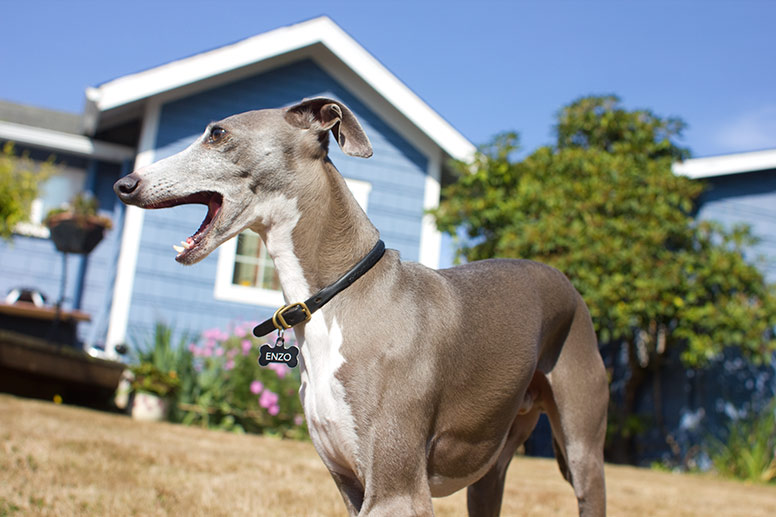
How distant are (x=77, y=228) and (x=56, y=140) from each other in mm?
2408

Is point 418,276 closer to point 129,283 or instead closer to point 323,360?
point 323,360

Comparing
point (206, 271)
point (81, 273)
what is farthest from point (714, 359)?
point (81, 273)

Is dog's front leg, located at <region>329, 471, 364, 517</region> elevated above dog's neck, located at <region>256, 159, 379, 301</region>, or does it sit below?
below

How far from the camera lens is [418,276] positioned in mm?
2395

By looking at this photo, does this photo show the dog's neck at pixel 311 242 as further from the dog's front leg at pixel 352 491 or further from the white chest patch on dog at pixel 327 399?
the dog's front leg at pixel 352 491

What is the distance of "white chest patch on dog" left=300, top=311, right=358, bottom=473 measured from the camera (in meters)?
2.08

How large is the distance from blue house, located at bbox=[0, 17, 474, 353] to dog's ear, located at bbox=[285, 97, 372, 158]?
706cm

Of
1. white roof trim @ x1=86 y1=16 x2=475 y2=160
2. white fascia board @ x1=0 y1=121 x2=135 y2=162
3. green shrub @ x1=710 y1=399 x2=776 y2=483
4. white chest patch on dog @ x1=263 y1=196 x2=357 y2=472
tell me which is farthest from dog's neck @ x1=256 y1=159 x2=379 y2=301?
white fascia board @ x1=0 y1=121 x2=135 y2=162

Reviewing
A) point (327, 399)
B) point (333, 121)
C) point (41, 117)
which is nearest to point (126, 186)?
point (333, 121)

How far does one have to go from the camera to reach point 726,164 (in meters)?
9.95

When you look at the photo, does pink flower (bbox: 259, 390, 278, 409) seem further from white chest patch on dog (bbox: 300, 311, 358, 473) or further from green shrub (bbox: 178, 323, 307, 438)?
white chest patch on dog (bbox: 300, 311, 358, 473)

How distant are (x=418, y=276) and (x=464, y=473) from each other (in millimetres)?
734

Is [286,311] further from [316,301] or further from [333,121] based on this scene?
[333,121]

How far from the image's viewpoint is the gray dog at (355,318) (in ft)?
6.80
